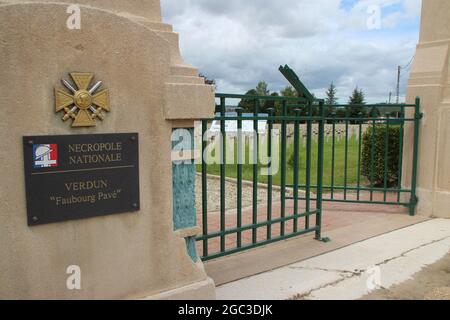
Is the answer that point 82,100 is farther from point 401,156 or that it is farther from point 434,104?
point 401,156

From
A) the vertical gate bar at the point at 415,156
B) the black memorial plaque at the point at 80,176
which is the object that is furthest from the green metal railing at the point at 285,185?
the black memorial plaque at the point at 80,176

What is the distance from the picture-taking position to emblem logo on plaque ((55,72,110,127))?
2471 millimetres

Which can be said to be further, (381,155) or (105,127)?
(381,155)

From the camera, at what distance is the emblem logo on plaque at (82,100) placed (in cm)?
247

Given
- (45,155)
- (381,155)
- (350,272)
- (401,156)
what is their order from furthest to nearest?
(381,155)
(401,156)
(350,272)
(45,155)

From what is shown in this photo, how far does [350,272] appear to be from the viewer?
13.0 ft

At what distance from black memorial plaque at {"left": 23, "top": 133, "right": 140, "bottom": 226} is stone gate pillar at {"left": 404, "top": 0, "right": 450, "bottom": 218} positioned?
4.91m

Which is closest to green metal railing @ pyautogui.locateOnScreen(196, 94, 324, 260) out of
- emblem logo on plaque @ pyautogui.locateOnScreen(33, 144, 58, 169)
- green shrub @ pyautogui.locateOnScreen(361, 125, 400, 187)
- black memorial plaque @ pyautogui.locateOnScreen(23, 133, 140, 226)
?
black memorial plaque @ pyautogui.locateOnScreen(23, 133, 140, 226)

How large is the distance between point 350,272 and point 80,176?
270cm

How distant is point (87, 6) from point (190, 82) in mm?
829

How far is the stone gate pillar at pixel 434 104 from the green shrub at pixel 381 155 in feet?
6.45

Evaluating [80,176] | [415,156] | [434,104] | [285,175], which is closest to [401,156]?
[415,156]
